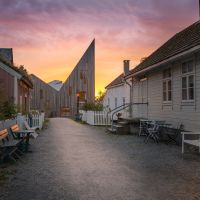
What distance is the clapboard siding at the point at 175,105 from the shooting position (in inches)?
526

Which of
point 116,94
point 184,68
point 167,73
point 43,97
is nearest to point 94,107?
point 116,94

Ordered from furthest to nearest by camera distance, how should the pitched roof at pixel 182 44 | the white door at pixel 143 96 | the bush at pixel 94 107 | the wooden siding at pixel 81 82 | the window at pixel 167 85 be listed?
the wooden siding at pixel 81 82 → the bush at pixel 94 107 → the white door at pixel 143 96 → the window at pixel 167 85 → the pitched roof at pixel 182 44

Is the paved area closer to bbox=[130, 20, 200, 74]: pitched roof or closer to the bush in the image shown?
bbox=[130, 20, 200, 74]: pitched roof

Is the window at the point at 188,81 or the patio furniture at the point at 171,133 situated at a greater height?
the window at the point at 188,81

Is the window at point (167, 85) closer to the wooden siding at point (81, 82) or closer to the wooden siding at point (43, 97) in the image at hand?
the wooden siding at point (81, 82)

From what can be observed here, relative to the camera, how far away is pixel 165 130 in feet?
54.0

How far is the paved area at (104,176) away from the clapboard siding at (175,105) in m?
1.95

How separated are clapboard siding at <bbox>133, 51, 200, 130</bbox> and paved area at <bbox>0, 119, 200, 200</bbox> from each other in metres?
1.95

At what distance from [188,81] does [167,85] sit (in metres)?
2.48

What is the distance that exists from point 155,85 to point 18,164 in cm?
1056

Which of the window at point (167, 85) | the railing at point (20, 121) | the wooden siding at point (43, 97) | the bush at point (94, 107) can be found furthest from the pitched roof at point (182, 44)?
the wooden siding at point (43, 97)

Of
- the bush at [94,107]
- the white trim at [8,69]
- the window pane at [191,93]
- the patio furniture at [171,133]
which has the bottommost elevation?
the patio furniture at [171,133]

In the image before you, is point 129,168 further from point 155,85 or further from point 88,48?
point 88,48

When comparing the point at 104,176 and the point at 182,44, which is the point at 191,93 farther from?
the point at 104,176
